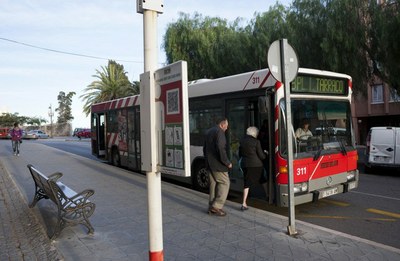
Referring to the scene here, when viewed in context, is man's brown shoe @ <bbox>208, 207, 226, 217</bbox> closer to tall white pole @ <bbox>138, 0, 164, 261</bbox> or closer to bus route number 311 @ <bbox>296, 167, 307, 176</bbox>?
bus route number 311 @ <bbox>296, 167, 307, 176</bbox>

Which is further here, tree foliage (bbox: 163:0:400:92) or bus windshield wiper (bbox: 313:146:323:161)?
tree foliage (bbox: 163:0:400:92)

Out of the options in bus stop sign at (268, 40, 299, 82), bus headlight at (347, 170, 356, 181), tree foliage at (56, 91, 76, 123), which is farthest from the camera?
tree foliage at (56, 91, 76, 123)

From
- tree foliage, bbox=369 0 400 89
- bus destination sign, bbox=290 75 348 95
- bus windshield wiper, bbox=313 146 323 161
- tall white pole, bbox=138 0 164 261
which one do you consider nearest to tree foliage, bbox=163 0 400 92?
tree foliage, bbox=369 0 400 89

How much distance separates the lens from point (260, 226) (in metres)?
6.05

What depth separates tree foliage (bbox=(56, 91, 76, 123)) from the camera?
335ft

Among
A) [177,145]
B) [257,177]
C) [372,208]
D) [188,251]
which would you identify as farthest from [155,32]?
[372,208]

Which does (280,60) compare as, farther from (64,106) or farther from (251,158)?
(64,106)

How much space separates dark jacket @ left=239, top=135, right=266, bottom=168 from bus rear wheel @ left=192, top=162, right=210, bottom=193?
7.65 feet

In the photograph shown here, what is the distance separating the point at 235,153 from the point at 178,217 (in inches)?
85.6

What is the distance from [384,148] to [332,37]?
606 cm

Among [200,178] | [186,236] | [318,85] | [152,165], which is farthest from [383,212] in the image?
[152,165]

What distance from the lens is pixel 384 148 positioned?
42.8 ft

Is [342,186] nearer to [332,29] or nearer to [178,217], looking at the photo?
[178,217]

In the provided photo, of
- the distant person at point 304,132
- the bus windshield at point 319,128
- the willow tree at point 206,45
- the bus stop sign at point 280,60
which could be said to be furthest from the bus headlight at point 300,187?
the willow tree at point 206,45
